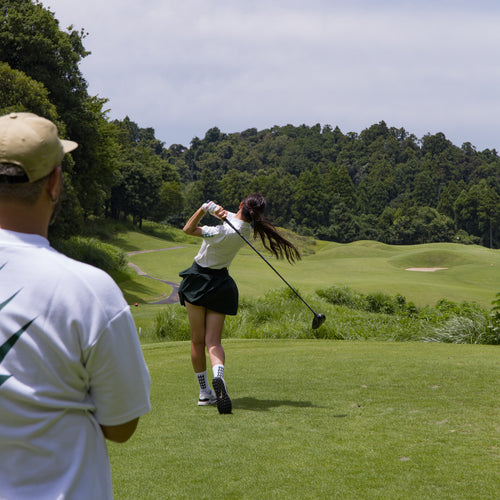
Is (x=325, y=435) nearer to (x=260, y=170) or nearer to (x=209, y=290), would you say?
(x=209, y=290)

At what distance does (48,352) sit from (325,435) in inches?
130

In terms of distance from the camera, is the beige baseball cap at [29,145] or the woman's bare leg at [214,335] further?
the woman's bare leg at [214,335]

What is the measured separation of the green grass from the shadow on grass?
0.01 meters

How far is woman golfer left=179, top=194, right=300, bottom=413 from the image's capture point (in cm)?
547

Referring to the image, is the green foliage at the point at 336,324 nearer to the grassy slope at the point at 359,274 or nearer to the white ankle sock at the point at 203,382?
the grassy slope at the point at 359,274

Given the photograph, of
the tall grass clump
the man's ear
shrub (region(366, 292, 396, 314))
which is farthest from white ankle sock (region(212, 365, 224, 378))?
shrub (region(366, 292, 396, 314))

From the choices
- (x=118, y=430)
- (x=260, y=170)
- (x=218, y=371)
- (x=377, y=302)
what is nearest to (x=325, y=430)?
(x=218, y=371)

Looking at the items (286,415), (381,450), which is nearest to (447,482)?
(381,450)

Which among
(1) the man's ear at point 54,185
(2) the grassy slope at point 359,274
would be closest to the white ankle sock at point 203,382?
(1) the man's ear at point 54,185

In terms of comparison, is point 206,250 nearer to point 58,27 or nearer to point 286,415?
point 286,415

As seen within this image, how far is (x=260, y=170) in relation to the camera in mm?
115938

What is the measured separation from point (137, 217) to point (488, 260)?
38.0 metres

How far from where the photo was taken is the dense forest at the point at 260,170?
26.4 metres

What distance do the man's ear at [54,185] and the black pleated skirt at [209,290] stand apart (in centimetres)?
397
